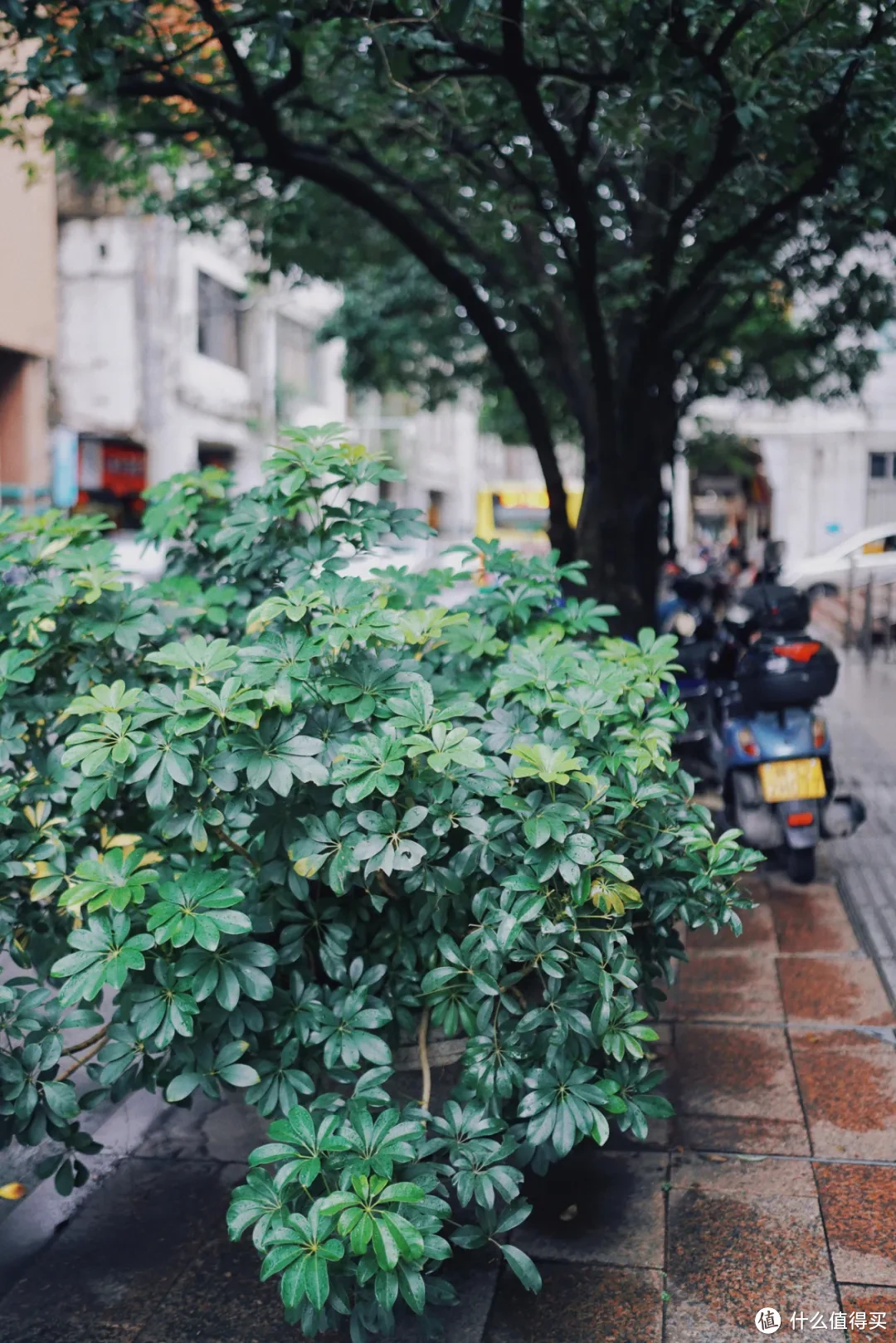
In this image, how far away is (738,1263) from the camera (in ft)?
10.1

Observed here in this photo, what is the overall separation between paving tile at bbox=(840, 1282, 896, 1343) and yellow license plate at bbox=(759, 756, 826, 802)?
3.11 metres

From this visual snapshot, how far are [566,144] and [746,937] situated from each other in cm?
464

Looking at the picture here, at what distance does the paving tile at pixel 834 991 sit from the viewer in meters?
4.59

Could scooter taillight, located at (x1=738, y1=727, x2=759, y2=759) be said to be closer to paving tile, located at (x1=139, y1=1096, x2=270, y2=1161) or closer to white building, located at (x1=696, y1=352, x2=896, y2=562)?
paving tile, located at (x1=139, y1=1096, x2=270, y2=1161)

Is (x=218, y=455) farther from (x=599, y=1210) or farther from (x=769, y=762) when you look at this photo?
(x=599, y=1210)

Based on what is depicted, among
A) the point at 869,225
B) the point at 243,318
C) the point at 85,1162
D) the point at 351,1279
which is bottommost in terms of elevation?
the point at 85,1162

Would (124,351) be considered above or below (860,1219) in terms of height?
above

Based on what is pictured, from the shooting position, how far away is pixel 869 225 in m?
6.58

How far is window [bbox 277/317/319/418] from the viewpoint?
29.7 meters

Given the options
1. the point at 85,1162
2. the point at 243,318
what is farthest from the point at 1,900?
the point at 243,318

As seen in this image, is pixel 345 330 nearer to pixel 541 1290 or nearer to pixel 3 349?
pixel 3 349

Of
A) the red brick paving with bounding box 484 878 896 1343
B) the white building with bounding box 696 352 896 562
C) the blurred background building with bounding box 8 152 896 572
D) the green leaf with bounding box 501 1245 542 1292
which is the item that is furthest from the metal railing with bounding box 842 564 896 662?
the green leaf with bounding box 501 1245 542 1292

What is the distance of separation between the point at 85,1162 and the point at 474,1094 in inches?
63.4

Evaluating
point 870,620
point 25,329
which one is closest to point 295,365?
point 25,329
